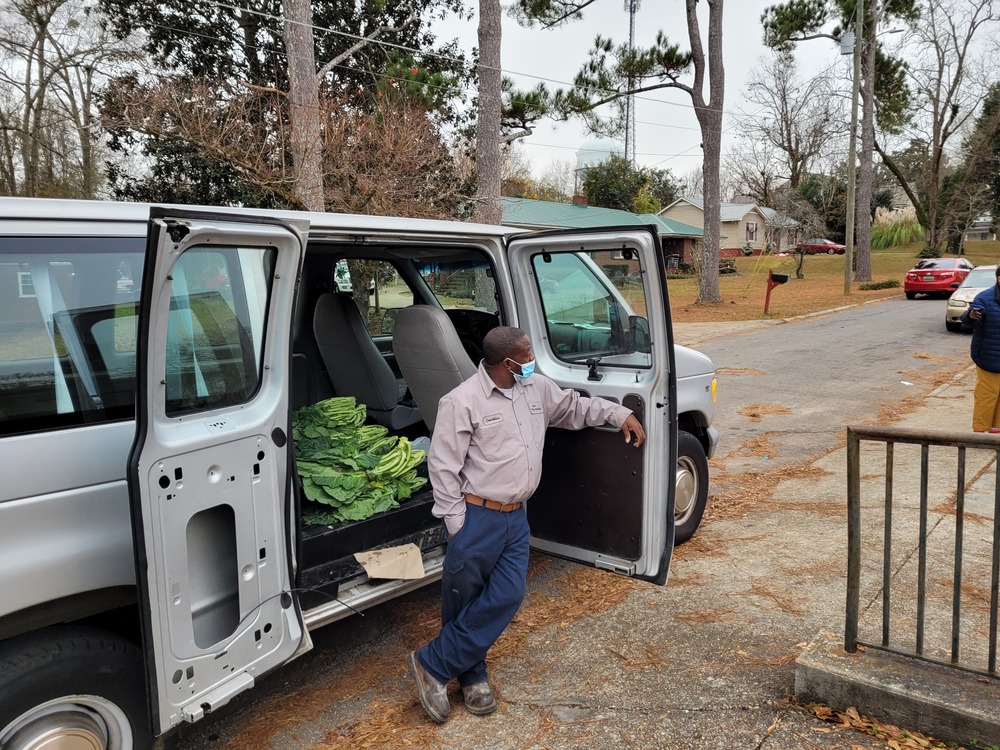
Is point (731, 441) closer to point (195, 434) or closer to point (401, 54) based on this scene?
point (195, 434)

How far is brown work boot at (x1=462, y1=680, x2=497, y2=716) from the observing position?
3.17 m

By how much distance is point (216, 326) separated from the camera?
2828mm

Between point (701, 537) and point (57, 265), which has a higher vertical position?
point (57, 265)

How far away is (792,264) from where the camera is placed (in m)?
46.0

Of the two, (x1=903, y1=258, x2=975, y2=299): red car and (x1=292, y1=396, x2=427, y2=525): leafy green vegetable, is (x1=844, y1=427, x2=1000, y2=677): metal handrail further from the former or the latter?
(x1=903, y1=258, x2=975, y2=299): red car

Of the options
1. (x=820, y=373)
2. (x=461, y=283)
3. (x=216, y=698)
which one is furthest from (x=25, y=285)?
(x=820, y=373)

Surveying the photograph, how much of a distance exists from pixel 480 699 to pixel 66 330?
2.22 meters

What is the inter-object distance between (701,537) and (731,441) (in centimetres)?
291

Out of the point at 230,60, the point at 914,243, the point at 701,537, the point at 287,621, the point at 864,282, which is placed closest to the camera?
the point at 287,621

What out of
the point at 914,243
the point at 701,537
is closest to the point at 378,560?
the point at 701,537

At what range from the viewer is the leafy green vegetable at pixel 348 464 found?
3.68m

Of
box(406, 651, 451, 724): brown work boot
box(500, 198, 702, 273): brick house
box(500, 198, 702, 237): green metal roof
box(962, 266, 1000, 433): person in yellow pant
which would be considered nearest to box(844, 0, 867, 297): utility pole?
box(500, 198, 702, 273): brick house

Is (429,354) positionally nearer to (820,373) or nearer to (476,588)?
(476,588)

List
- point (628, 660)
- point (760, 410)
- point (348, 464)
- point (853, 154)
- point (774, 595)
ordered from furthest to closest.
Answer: point (853, 154), point (760, 410), point (774, 595), point (348, 464), point (628, 660)
